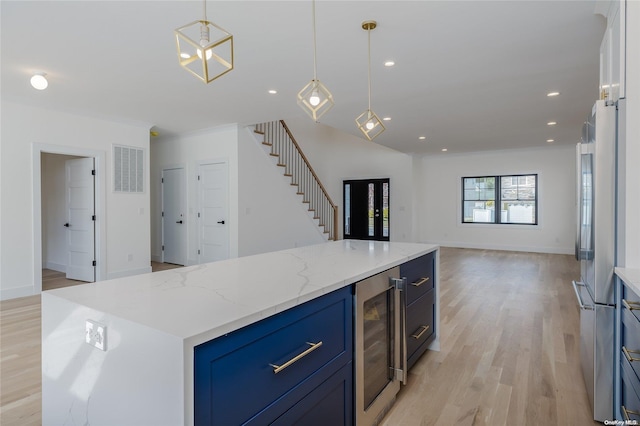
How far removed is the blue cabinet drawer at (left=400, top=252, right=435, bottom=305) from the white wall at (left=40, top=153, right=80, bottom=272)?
258 inches

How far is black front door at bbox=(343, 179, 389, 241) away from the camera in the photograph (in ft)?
32.5

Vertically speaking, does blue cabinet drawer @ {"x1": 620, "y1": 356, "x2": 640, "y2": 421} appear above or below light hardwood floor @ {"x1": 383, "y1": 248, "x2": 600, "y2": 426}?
above

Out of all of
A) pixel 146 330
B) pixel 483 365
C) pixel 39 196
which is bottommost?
pixel 483 365

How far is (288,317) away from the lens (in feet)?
4.27

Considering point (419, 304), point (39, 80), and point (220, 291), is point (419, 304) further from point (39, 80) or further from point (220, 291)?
point (39, 80)

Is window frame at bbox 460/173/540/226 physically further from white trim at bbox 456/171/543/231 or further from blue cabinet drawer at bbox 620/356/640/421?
blue cabinet drawer at bbox 620/356/640/421

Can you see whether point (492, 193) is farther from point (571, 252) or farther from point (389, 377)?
point (389, 377)

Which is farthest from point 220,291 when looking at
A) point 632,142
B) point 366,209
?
point 366,209

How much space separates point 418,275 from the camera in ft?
8.43

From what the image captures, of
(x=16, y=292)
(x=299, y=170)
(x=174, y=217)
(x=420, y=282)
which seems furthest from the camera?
(x=299, y=170)

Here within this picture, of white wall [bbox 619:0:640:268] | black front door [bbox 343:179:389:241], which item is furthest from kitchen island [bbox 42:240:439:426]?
black front door [bbox 343:179:389:241]

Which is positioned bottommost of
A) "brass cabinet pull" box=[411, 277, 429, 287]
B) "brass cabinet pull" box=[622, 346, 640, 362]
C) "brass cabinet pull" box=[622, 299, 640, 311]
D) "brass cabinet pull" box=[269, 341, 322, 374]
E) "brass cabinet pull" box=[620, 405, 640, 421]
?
"brass cabinet pull" box=[620, 405, 640, 421]

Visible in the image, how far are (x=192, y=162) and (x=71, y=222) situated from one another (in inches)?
87.6

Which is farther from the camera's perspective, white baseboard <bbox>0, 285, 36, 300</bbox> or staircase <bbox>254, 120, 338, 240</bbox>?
staircase <bbox>254, 120, 338, 240</bbox>
